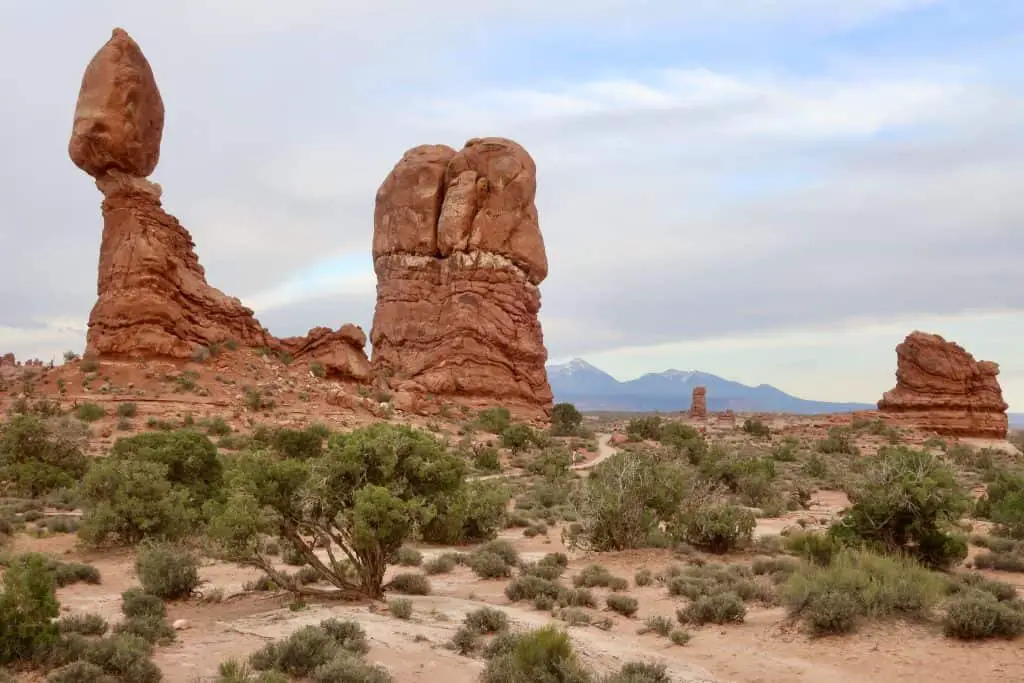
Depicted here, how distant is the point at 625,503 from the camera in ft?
49.9

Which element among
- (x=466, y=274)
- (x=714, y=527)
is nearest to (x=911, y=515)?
(x=714, y=527)

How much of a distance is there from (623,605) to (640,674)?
11.4ft

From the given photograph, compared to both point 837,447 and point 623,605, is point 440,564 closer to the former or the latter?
point 623,605

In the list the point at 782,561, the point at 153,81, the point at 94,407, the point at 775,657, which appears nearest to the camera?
the point at 775,657

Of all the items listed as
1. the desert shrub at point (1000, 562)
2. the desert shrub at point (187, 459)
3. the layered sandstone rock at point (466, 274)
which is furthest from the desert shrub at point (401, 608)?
the layered sandstone rock at point (466, 274)

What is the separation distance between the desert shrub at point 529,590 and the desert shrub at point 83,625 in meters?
5.37

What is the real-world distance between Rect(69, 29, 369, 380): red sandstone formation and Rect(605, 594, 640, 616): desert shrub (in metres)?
30.2

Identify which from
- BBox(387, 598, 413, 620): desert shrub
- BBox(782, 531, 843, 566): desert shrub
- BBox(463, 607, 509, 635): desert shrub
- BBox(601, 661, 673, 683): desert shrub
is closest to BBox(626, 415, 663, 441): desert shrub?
BBox(782, 531, 843, 566): desert shrub

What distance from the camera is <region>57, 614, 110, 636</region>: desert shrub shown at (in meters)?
8.45

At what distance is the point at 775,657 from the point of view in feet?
29.0

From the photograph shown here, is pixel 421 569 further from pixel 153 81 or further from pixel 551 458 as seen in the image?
pixel 153 81

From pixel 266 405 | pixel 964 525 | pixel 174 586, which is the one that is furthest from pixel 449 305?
pixel 174 586

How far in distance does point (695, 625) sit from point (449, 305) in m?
43.2

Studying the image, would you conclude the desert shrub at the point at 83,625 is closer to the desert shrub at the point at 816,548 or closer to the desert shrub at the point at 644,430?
the desert shrub at the point at 816,548
